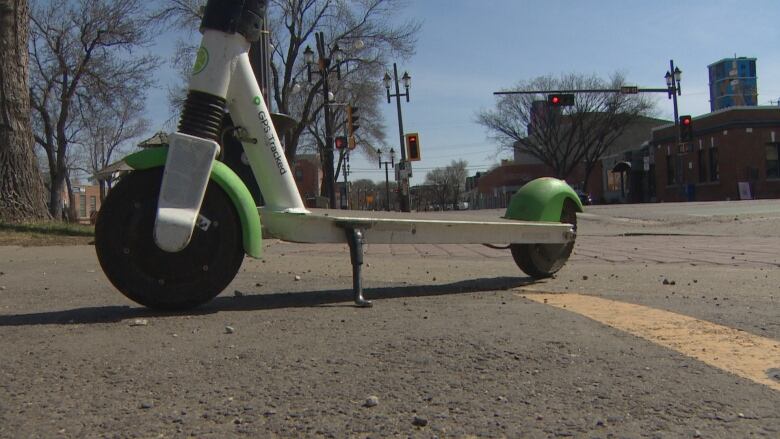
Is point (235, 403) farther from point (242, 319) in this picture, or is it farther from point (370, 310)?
point (370, 310)

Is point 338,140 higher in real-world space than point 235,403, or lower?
higher

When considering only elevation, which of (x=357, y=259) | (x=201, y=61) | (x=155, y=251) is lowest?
(x=357, y=259)

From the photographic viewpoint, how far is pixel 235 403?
91.0 inches

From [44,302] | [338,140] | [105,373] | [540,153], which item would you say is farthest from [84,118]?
[540,153]

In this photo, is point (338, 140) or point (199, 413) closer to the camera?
point (199, 413)

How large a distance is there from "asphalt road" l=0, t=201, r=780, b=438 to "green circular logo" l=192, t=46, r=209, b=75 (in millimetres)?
1504

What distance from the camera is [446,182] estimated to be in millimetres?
106625

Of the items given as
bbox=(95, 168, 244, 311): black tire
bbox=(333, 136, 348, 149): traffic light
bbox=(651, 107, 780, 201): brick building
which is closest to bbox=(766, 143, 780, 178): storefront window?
bbox=(651, 107, 780, 201): brick building

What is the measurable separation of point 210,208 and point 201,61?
96 centimetres

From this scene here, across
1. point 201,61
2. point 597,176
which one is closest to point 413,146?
point 201,61

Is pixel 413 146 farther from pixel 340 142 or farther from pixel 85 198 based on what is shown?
pixel 85 198

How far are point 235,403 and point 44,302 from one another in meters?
2.79

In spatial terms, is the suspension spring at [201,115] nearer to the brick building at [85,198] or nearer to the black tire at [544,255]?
the black tire at [544,255]

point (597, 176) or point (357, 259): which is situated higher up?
point (597, 176)
